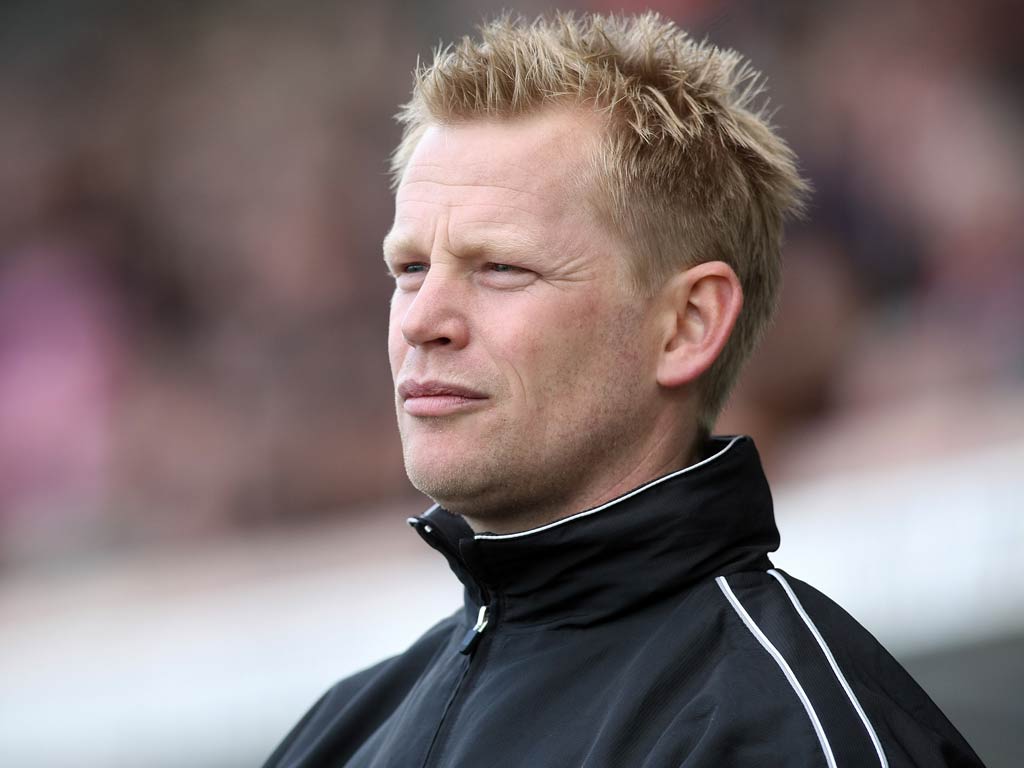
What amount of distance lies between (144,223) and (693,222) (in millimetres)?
4809

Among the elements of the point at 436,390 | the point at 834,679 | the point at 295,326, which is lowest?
the point at 834,679

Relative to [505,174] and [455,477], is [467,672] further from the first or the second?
[505,174]

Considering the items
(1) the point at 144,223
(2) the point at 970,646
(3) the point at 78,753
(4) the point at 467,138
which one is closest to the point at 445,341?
(4) the point at 467,138

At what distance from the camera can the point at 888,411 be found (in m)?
5.75

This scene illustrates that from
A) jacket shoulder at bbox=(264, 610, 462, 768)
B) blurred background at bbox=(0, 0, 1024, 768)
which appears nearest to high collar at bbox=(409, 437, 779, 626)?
jacket shoulder at bbox=(264, 610, 462, 768)

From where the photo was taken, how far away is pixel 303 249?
6000 millimetres

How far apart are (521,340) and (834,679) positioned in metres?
0.50

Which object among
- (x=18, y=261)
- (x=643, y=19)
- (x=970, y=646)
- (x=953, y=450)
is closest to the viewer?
(x=643, y=19)

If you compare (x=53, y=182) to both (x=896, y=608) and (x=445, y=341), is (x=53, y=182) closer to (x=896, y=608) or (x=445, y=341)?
(x=896, y=608)

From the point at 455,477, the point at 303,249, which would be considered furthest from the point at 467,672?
the point at 303,249

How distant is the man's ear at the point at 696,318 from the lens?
168 cm

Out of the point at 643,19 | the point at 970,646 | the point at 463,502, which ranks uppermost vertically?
the point at 643,19

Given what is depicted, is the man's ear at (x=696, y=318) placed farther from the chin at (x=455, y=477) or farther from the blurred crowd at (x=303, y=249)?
the blurred crowd at (x=303, y=249)

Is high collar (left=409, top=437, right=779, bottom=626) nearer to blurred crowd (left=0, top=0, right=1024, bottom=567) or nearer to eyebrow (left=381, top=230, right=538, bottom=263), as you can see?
eyebrow (left=381, top=230, right=538, bottom=263)
